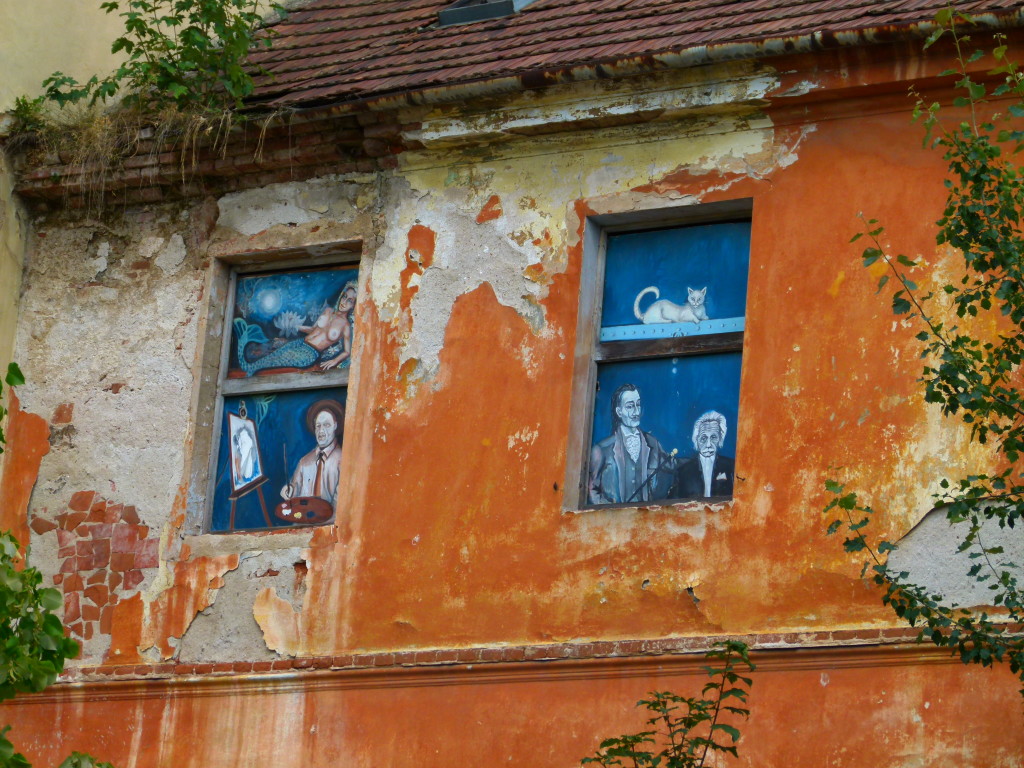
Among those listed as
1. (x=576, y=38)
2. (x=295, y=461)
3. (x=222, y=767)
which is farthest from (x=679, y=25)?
(x=222, y=767)

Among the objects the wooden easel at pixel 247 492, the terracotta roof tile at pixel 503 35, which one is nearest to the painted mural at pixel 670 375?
the terracotta roof tile at pixel 503 35

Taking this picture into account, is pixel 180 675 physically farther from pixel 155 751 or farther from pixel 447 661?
pixel 447 661

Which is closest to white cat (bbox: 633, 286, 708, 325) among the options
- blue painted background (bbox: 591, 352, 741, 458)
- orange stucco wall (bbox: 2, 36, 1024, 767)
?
blue painted background (bbox: 591, 352, 741, 458)

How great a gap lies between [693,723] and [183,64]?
16.1 feet

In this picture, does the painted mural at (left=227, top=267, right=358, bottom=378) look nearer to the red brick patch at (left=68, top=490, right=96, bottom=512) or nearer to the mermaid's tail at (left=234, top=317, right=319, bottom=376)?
the mermaid's tail at (left=234, top=317, right=319, bottom=376)

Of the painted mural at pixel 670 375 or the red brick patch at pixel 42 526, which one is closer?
the painted mural at pixel 670 375

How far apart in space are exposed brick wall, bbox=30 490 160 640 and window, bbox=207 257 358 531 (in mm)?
415

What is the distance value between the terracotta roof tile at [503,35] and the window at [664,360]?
2.93ft

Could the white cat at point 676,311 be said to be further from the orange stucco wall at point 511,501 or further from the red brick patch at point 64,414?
the red brick patch at point 64,414

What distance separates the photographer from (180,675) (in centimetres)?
1005

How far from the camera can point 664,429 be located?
978 centimetres

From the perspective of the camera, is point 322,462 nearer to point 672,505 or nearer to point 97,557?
point 97,557

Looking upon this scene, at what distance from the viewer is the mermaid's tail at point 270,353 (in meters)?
10.8

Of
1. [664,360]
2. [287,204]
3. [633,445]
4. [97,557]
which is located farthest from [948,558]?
[97,557]
